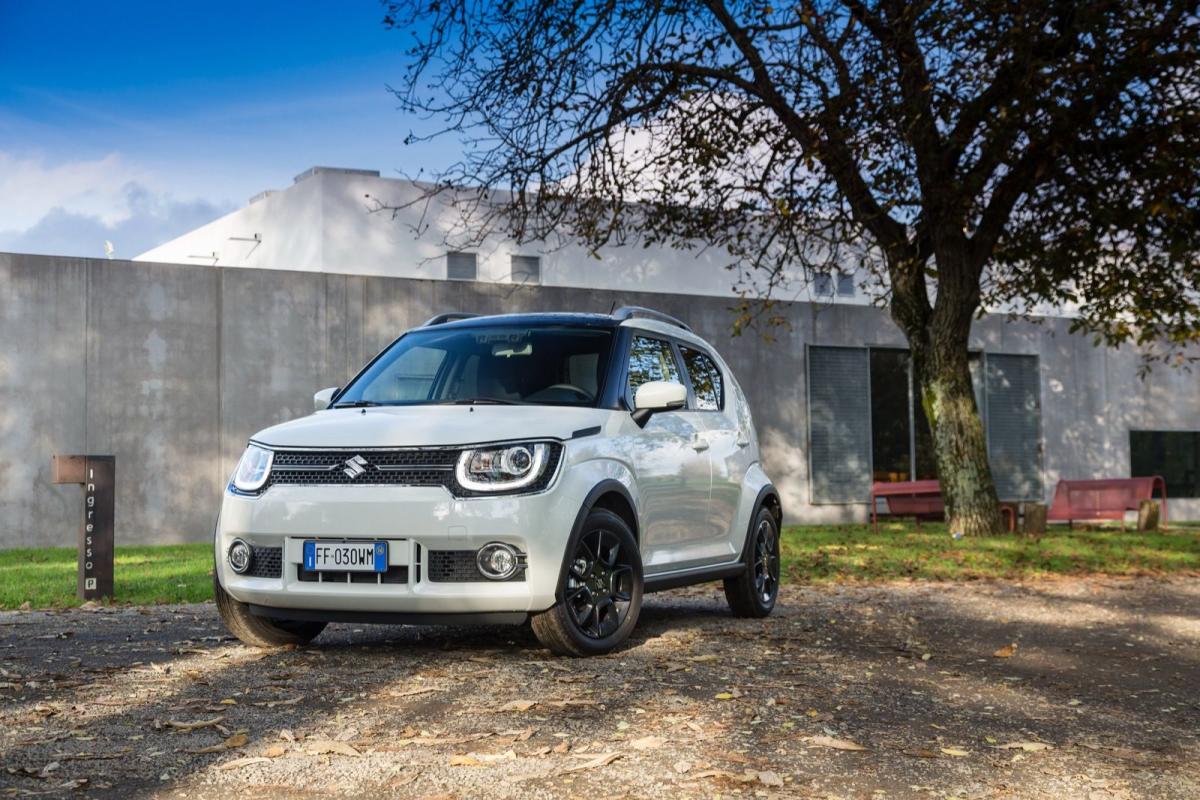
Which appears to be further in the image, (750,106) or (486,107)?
(750,106)

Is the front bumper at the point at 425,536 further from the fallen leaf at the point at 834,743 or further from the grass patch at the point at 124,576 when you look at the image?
the grass patch at the point at 124,576

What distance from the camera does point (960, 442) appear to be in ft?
57.1

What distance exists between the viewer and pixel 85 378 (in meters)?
18.7

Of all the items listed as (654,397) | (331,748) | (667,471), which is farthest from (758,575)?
(331,748)

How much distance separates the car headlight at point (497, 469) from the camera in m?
6.61

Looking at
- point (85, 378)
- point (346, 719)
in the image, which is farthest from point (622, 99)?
point (346, 719)

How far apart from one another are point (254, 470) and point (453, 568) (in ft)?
3.94

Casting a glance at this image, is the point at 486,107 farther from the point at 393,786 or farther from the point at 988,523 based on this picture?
the point at 393,786

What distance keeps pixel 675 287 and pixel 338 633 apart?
83.4 ft

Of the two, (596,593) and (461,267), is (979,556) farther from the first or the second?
(461,267)

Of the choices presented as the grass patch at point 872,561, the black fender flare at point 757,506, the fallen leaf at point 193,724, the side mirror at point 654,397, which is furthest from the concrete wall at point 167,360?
the fallen leaf at point 193,724

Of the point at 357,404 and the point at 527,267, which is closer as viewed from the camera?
the point at 357,404

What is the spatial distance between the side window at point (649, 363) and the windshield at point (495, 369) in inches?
8.5

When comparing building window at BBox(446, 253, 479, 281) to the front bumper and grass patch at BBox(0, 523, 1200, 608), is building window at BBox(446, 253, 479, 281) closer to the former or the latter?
grass patch at BBox(0, 523, 1200, 608)
